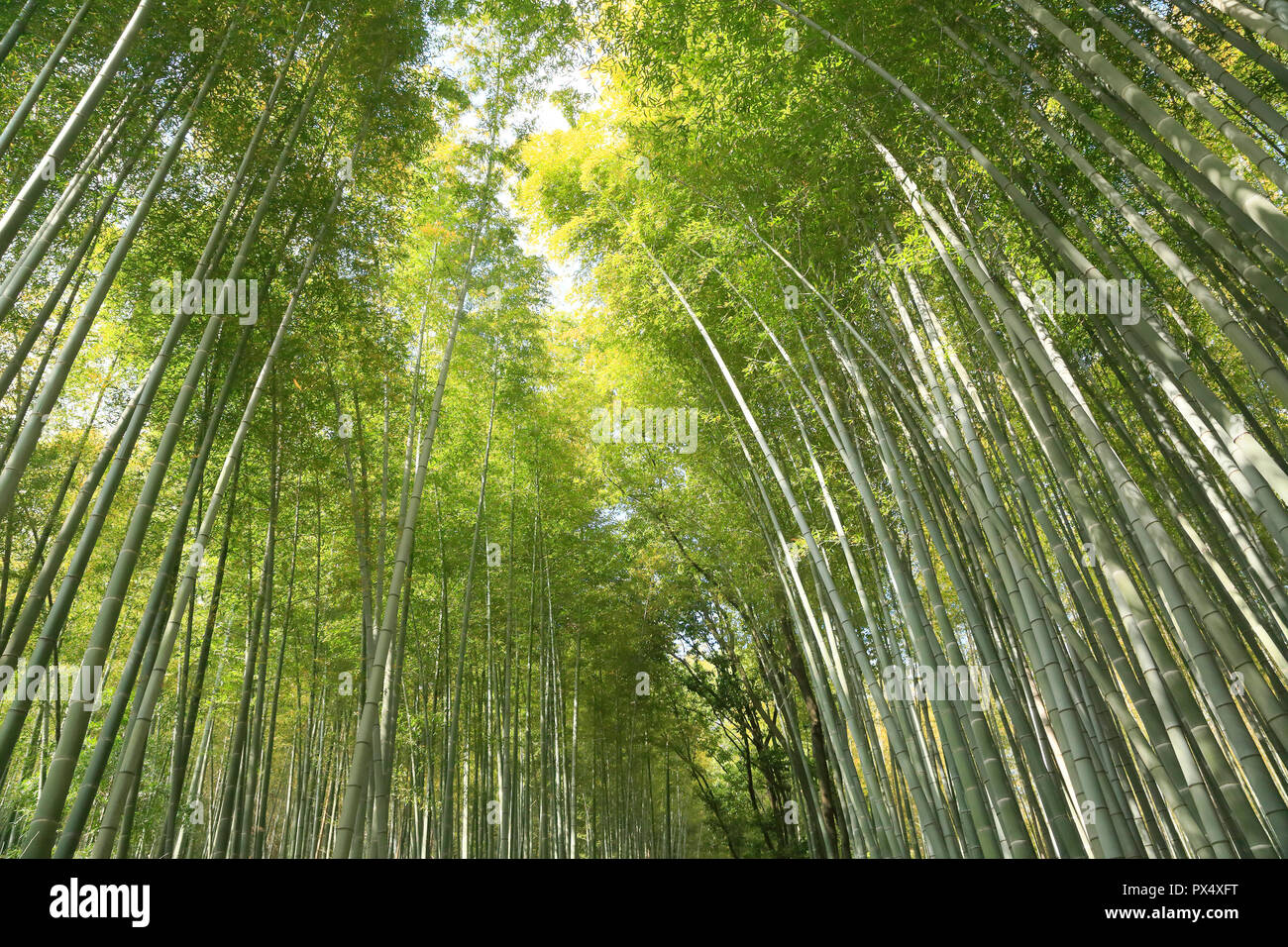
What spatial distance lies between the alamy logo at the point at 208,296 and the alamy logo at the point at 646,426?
384 centimetres

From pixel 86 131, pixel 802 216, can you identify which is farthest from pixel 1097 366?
pixel 86 131

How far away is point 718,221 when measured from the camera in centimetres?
462

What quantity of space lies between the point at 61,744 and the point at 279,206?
10.8 feet

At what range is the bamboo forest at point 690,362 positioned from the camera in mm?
2277

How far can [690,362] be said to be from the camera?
6188 millimetres
